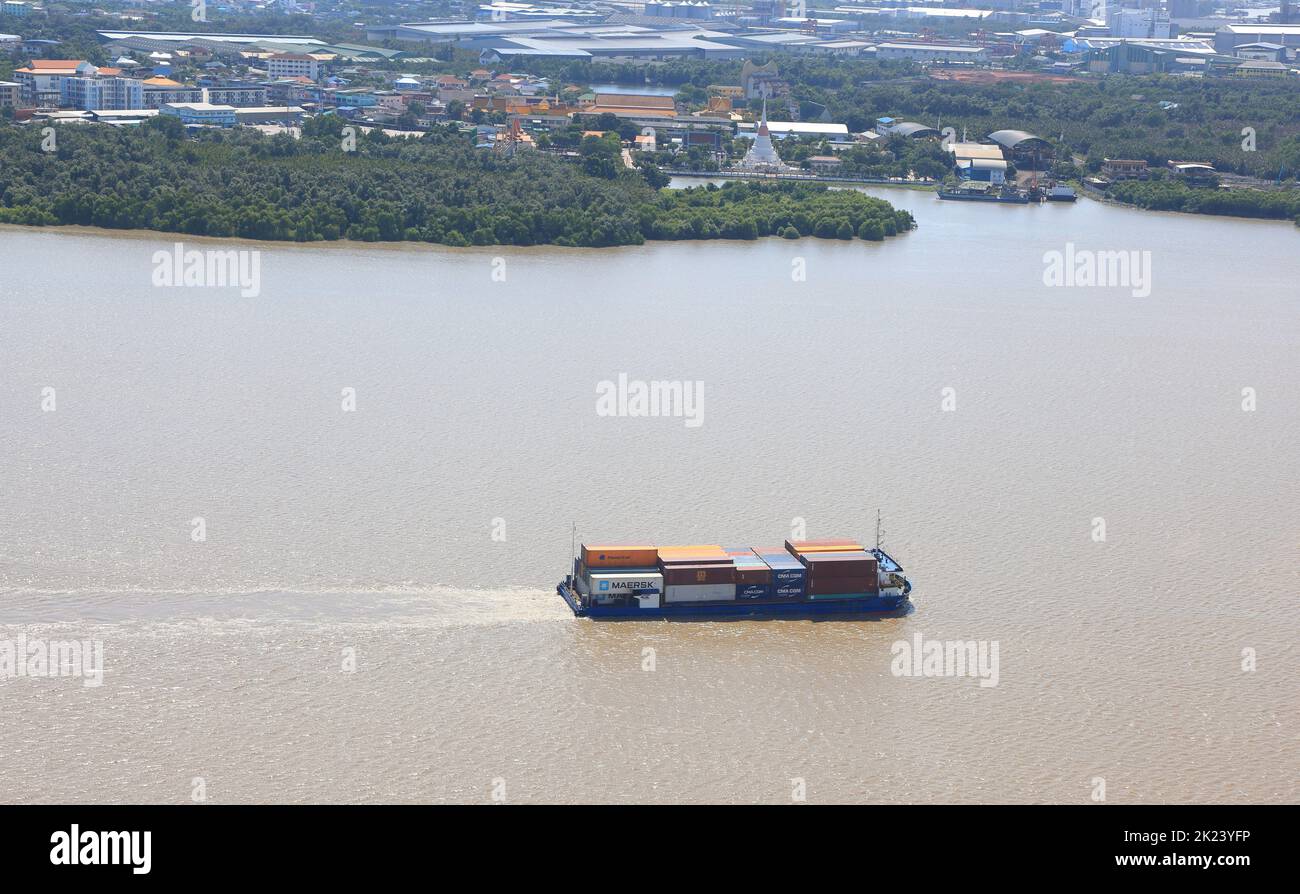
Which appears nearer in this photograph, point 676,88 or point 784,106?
point 784,106

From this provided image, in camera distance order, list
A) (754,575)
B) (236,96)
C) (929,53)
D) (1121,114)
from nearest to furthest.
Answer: (754,575)
(236,96)
(1121,114)
(929,53)

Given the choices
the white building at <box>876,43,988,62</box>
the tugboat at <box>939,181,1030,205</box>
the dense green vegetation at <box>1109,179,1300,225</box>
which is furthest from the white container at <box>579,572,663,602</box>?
the white building at <box>876,43,988,62</box>

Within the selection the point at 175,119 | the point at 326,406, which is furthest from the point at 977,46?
the point at 326,406

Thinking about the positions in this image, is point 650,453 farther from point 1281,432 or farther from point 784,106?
point 784,106

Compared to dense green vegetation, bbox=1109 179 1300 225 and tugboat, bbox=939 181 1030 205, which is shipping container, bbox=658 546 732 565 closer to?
tugboat, bbox=939 181 1030 205

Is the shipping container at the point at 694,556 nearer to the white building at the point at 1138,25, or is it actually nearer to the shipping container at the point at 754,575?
the shipping container at the point at 754,575

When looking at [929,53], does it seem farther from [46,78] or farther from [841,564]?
[841,564]

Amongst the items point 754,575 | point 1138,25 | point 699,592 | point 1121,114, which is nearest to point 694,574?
point 699,592
